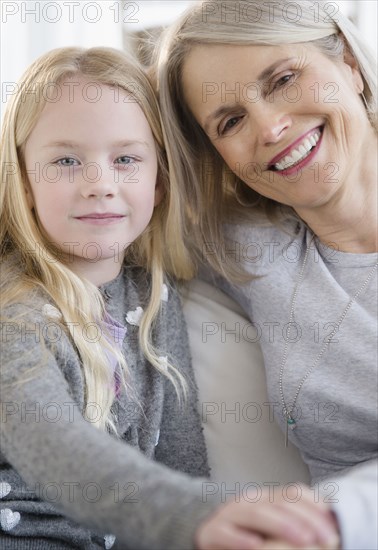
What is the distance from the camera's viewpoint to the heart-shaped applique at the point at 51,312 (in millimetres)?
1261

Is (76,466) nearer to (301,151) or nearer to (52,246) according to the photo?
(52,246)

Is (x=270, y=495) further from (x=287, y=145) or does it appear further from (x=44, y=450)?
(x=287, y=145)

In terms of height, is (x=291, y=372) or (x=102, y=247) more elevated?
(x=102, y=247)

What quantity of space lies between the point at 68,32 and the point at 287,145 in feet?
3.91

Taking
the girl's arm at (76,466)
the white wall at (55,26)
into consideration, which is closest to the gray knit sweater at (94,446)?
the girl's arm at (76,466)

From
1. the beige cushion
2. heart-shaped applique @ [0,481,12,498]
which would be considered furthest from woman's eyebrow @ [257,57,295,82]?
heart-shaped applique @ [0,481,12,498]

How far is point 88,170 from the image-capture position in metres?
1.31

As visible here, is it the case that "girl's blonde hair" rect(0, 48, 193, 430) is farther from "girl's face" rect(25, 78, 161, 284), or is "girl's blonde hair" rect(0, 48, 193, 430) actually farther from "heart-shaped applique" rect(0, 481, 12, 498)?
"heart-shaped applique" rect(0, 481, 12, 498)

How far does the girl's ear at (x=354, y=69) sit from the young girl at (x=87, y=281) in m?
0.36

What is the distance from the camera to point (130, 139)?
134cm

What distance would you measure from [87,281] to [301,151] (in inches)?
17.2

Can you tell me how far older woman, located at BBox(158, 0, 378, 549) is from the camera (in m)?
1.34

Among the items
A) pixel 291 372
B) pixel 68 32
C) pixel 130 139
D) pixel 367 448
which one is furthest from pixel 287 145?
pixel 68 32

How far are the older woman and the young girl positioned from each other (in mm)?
118
